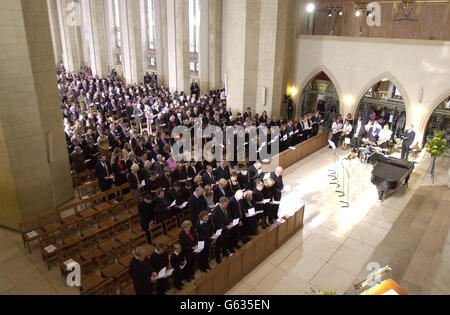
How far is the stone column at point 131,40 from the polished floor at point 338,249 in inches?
734

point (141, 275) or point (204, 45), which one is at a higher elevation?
point (204, 45)

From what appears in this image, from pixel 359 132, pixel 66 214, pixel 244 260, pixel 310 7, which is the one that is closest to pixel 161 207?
pixel 244 260

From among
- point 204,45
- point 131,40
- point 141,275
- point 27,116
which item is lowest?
point 141,275

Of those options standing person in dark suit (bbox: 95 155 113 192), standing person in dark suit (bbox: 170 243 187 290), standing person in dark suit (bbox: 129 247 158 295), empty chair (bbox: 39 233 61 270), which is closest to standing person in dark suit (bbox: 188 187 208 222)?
standing person in dark suit (bbox: 170 243 187 290)

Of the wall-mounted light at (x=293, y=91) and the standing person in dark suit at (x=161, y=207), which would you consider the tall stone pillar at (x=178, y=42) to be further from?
the standing person in dark suit at (x=161, y=207)

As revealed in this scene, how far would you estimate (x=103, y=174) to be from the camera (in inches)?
408

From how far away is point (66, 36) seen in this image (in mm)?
31891

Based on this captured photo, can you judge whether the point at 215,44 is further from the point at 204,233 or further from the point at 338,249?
the point at 204,233

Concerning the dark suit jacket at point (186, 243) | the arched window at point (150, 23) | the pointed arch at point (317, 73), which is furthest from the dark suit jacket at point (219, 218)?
the arched window at point (150, 23)

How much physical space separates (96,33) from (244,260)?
28.5m

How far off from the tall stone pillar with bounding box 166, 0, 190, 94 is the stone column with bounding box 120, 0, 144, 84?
152 inches

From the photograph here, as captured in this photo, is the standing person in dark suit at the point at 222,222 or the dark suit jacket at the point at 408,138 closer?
the standing person in dark suit at the point at 222,222

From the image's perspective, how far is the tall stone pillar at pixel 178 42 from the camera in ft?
74.4
